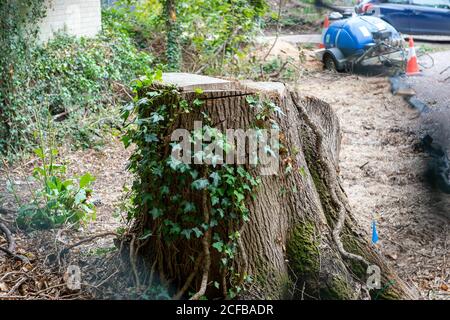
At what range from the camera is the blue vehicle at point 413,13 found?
10.7m

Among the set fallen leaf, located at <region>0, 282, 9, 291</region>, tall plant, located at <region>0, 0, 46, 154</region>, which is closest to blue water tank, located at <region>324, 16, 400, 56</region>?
tall plant, located at <region>0, 0, 46, 154</region>

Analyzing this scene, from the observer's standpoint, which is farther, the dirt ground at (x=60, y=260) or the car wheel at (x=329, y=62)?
the car wheel at (x=329, y=62)

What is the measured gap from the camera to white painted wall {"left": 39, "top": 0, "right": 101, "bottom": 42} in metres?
8.91

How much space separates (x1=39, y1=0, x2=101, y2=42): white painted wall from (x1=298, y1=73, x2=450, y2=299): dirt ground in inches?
141

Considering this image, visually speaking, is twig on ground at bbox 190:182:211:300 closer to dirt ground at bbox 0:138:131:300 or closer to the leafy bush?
dirt ground at bbox 0:138:131:300

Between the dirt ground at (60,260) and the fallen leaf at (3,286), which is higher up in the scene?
the dirt ground at (60,260)

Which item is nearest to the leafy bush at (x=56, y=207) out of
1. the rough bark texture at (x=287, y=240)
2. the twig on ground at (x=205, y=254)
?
the rough bark texture at (x=287, y=240)

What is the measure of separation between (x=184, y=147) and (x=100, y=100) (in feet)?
19.3

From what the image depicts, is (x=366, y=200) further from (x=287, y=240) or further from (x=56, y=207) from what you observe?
(x=56, y=207)

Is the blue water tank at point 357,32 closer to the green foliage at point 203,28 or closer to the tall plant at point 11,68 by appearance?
the green foliage at point 203,28

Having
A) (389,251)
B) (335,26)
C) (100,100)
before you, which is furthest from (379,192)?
(335,26)

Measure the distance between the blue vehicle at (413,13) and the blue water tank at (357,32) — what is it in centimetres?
25

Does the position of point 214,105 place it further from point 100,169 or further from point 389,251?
point 100,169
